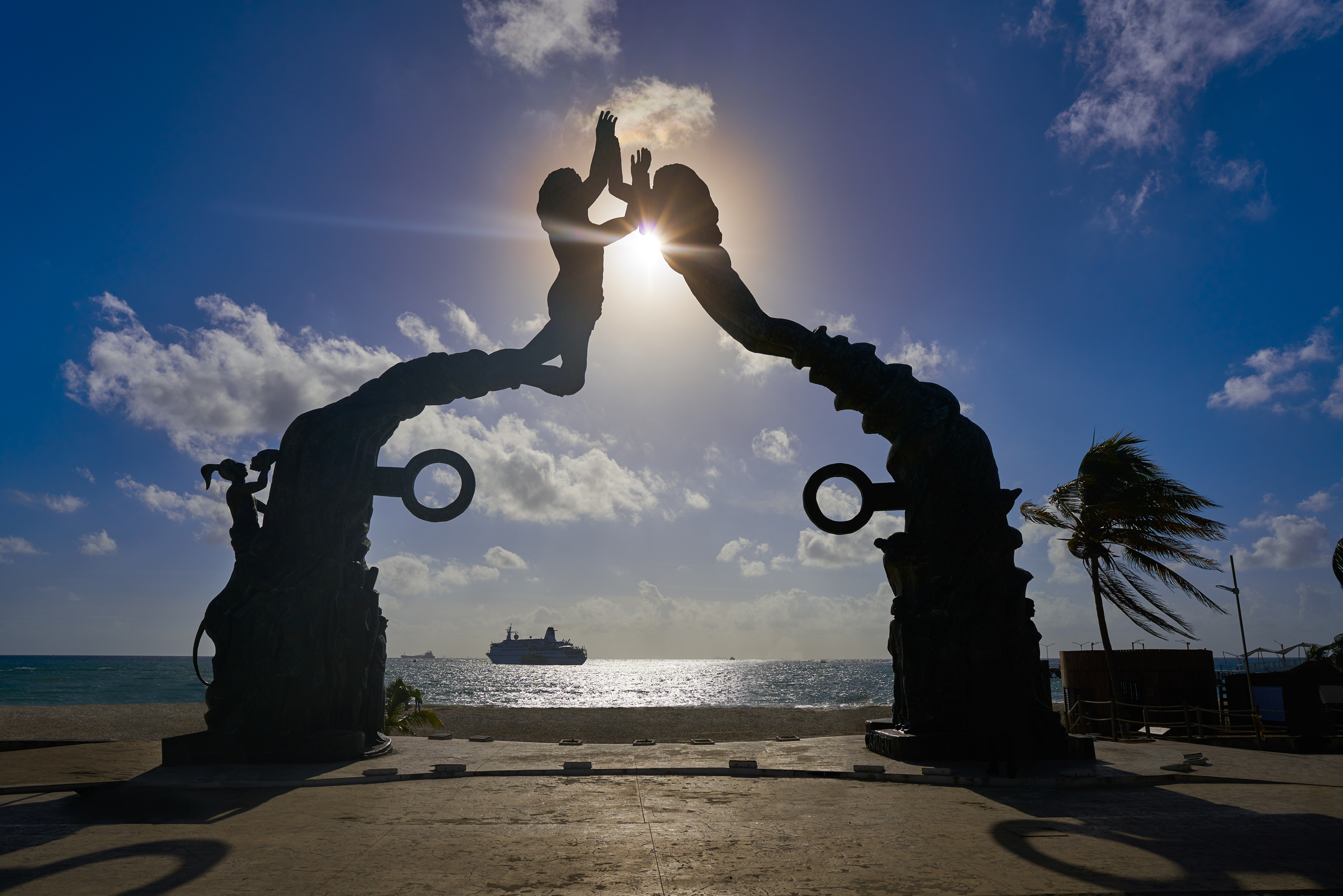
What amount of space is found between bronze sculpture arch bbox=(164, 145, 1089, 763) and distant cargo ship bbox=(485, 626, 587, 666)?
116m

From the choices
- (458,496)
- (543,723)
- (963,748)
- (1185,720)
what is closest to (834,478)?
(963,748)

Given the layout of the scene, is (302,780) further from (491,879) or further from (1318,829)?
(1318,829)

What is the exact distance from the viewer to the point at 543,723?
28.2 meters

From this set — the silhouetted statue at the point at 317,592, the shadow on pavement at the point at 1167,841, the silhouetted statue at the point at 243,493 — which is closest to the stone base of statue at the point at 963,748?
the shadow on pavement at the point at 1167,841

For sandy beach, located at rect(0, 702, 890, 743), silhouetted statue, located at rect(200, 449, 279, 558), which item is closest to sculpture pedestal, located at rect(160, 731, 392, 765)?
silhouetted statue, located at rect(200, 449, 279, 558)

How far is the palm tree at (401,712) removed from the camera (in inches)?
629

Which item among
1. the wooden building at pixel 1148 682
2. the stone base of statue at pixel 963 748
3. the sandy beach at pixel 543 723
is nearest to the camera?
the stone base of statue at pixel 963 748

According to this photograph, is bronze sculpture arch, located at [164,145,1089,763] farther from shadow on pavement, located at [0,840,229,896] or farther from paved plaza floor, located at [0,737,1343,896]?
shadow on pavement, located at [0,840,229,896]

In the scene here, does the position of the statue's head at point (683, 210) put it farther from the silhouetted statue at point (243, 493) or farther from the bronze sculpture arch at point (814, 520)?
the silhouetted statue at point (243, 493)

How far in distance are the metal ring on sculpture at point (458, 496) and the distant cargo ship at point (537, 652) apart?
11583 cm

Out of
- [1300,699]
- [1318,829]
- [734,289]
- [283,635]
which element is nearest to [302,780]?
[283,635]

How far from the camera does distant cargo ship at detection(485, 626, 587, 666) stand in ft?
398

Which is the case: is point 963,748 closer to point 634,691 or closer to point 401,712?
point 401,712

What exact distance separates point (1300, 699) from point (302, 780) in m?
15.7
